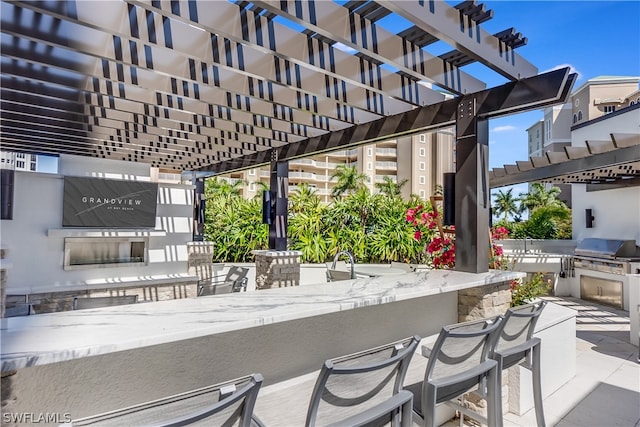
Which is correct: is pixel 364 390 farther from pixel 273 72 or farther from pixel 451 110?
pixel 451 110

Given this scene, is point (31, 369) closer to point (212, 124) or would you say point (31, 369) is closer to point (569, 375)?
point (212, 124)

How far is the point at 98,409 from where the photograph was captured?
1.62 metres

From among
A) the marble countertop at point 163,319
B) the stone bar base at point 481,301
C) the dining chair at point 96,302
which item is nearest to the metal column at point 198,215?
the dining chair at point 96,302

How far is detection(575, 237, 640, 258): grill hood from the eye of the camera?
8.41 m

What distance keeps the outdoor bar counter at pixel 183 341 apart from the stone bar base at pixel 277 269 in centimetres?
414

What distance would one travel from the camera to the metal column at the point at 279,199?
21.8 feet

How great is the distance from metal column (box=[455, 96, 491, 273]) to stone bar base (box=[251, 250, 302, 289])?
405 cm

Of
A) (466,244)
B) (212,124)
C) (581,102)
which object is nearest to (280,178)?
(212,124)

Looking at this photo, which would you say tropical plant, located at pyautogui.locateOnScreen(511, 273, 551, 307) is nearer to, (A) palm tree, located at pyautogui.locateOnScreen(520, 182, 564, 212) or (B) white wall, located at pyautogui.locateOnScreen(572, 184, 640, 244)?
(B) white wall, located at pyautogui.locateOnScreen(572, 184, 640, 244)

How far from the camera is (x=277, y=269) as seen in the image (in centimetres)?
687

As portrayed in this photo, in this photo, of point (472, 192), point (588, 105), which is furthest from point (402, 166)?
point (472, 192)

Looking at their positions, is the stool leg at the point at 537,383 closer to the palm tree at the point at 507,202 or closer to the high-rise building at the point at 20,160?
the high-rise building at the point at 20,160

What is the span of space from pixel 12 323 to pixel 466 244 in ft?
10.8

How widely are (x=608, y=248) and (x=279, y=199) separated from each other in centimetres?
815
